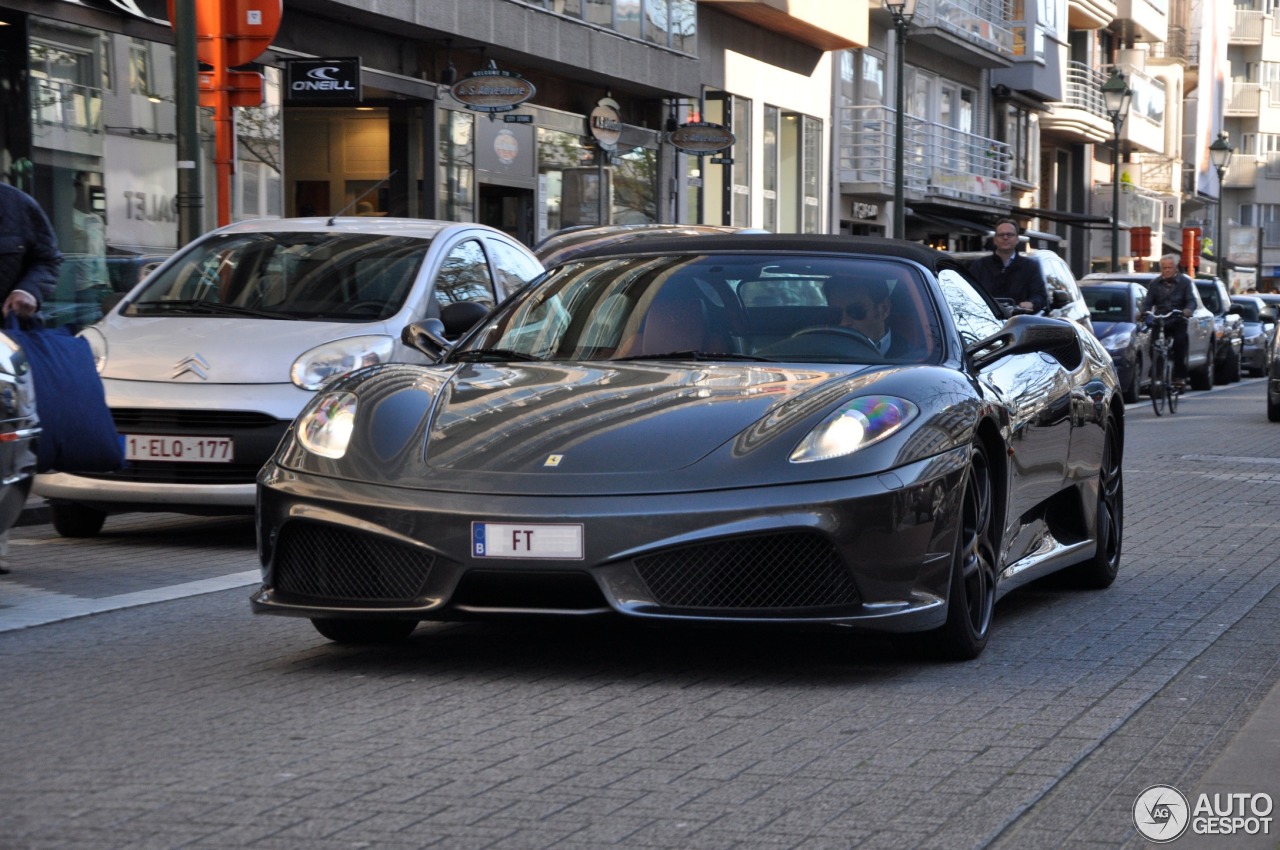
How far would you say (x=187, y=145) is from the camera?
1402cm

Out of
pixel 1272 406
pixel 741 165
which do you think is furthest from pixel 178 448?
pixel 741 165

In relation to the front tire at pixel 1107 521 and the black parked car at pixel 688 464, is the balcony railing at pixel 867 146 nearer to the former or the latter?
the front tire at pixel 1107 521

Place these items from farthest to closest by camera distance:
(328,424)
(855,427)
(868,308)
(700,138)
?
(700,138) → (868,308) → (328,424) → (855,427)

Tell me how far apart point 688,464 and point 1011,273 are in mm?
11244

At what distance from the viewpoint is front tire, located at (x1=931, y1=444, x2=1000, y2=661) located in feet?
20.1

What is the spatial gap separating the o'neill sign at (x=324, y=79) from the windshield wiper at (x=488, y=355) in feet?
49.7

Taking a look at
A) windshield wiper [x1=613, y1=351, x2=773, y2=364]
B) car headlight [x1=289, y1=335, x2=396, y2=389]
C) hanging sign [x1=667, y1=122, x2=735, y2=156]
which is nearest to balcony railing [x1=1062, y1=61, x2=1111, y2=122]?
hanging sign [x1=667, y1=122, x2=735, y2=156]

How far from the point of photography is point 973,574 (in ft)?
20.8

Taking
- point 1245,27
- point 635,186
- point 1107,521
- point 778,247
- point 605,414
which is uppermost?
point 1245,27

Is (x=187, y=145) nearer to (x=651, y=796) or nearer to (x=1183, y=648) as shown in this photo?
(x=1183, y=648)

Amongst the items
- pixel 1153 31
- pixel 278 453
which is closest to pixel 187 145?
pixel 278 453

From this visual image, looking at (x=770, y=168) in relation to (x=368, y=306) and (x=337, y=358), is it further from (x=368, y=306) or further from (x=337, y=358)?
(x=337, y=358)

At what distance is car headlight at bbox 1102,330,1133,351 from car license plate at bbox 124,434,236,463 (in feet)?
54.5

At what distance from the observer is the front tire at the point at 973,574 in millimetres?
6137
